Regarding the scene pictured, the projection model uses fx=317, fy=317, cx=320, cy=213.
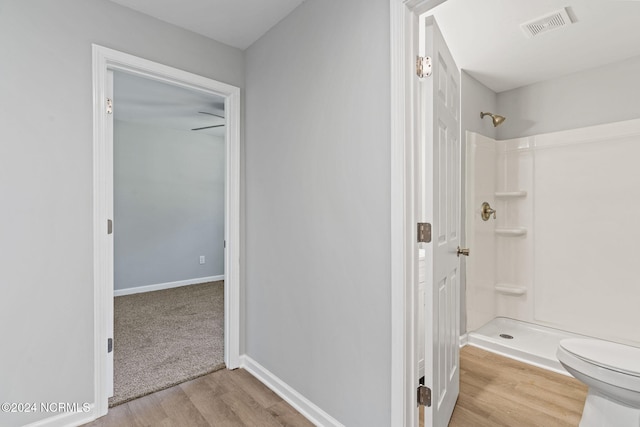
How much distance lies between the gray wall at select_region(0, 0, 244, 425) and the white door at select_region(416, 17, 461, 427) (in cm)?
191

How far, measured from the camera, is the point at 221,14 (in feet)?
6.90

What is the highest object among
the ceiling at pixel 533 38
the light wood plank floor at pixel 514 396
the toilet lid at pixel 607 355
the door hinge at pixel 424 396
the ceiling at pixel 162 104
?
the ceiling at pixel 162 104

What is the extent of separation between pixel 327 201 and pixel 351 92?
60 centimetres

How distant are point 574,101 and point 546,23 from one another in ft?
4.02

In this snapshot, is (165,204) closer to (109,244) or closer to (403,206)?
(109,244)

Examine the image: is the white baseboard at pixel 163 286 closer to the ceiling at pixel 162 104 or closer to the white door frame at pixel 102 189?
the ceiling at pixel 162 104

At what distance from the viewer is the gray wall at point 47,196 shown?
1.67 m

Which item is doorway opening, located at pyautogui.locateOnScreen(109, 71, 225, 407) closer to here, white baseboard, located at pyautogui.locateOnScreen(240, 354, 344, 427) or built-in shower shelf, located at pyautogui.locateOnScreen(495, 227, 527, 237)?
white baseboard, located at pyautogui.locateOnScreen(240, 354, 344, 427)

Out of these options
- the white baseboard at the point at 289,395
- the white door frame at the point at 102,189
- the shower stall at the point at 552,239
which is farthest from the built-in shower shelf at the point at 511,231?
the white door frame at the point at 102,189

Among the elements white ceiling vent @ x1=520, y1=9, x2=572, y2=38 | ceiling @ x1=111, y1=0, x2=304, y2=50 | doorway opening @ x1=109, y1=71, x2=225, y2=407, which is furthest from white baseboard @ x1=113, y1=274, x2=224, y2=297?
white ceiling vent @ x1=520, y1=9, x2=572, y2=38

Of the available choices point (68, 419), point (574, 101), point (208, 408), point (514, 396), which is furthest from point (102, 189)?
point (574, 101)

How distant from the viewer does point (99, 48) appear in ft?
6.26

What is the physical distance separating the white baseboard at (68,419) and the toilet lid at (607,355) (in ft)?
8.99

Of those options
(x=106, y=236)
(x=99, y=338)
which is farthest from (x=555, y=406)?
(x=106, y=236)
